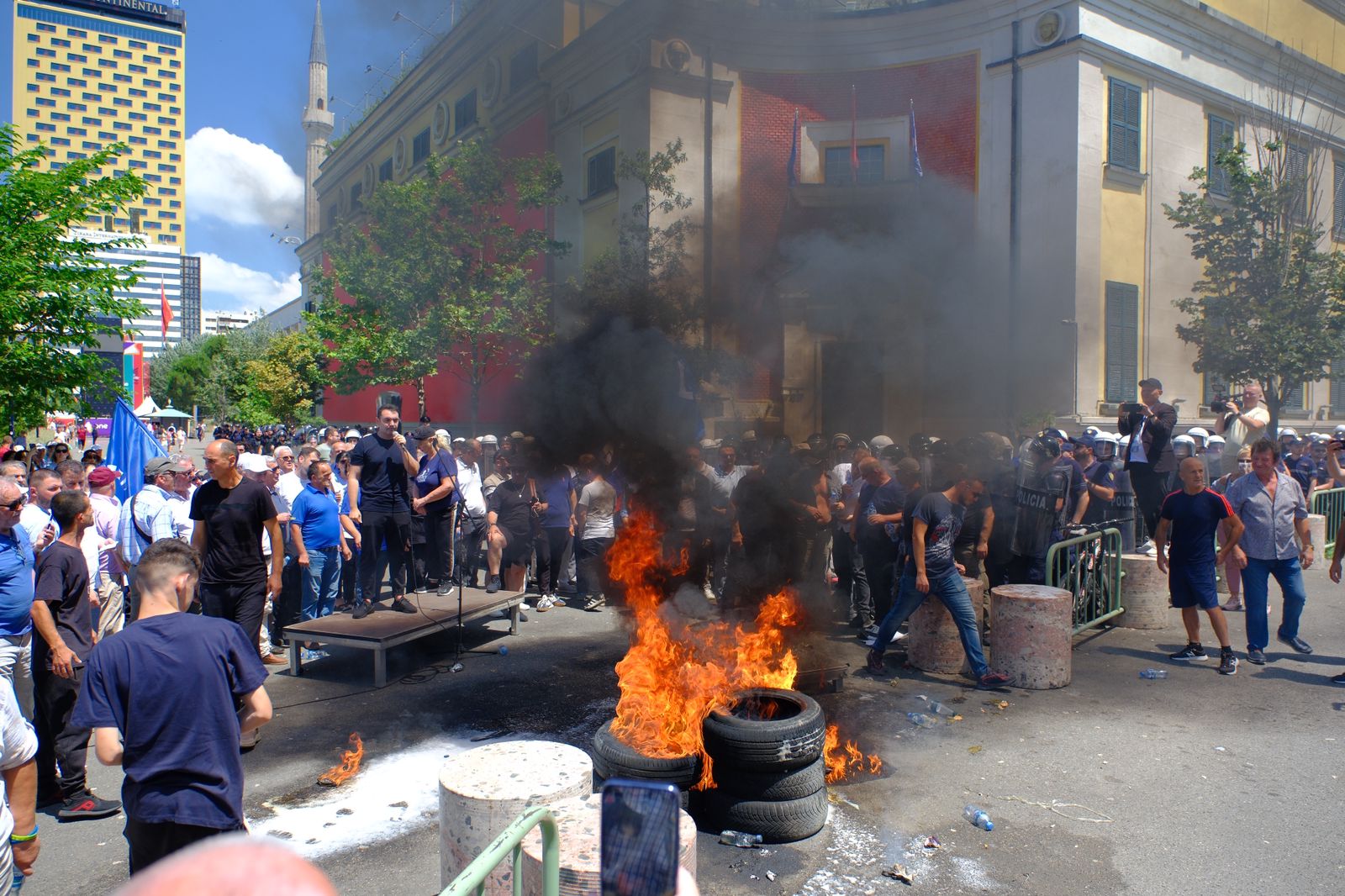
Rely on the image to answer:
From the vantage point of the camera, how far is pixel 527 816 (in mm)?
2035

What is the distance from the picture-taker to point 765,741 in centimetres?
405

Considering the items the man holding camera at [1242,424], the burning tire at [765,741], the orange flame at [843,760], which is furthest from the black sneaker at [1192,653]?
the burning tire at [765,741]

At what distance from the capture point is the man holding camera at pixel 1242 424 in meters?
9.55

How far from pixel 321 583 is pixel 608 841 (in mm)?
7338

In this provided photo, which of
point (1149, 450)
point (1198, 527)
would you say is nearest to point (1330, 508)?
point (1149, 450)

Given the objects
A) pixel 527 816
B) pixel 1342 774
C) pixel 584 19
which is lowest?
pixel 1342 774

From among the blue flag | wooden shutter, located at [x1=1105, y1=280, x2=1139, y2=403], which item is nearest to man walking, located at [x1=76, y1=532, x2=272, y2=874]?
the blue flag

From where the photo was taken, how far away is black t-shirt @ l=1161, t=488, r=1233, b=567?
671cm

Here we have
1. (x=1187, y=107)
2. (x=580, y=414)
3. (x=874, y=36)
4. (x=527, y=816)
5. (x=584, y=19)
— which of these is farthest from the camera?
(x=1187, y=107)

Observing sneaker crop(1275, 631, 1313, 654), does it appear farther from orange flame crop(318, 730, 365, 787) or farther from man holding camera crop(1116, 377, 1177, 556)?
orange flame crop(318, 730, 365, 787)

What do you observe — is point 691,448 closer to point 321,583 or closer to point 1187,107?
point 321,583

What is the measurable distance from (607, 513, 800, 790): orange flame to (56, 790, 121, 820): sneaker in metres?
2.76

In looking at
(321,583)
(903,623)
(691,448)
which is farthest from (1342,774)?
(321,583)

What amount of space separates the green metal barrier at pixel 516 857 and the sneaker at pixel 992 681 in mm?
5143
